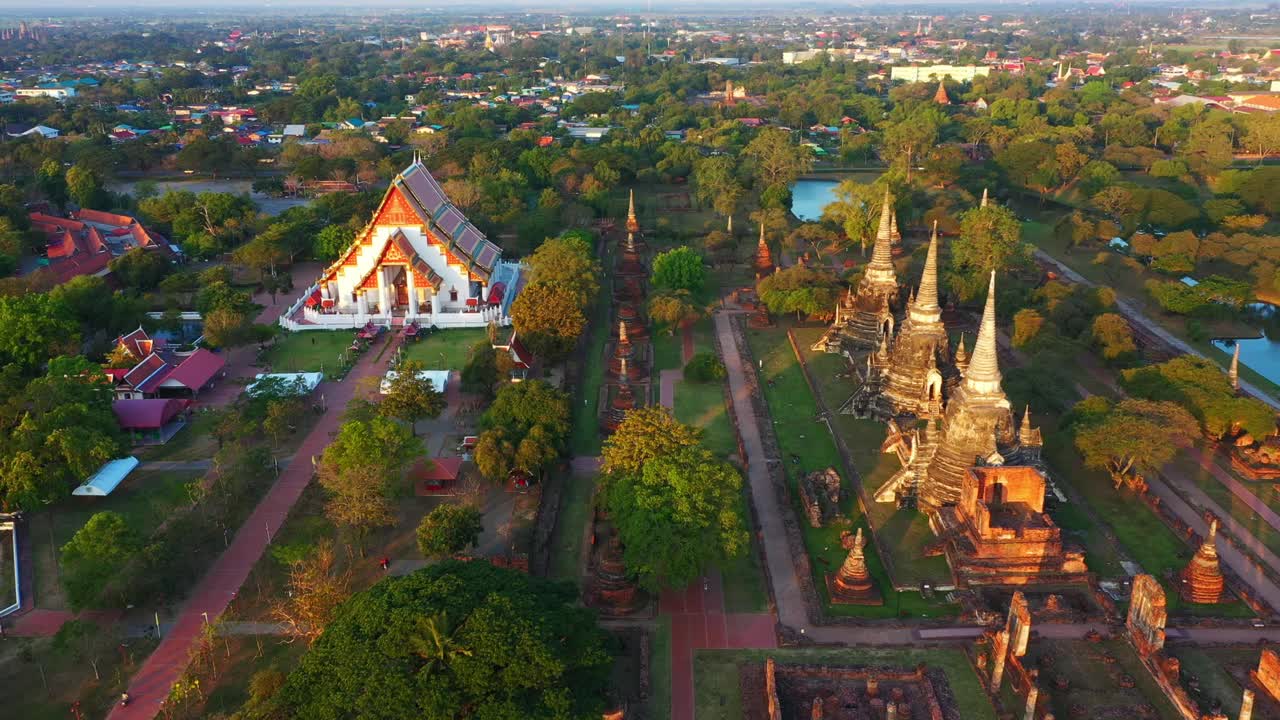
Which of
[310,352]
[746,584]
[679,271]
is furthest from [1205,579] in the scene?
[310,352]

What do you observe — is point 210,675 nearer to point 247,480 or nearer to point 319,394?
point 247,480

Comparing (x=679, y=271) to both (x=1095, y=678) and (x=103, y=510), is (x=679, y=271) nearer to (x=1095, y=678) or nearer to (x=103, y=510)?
(x=103, y=510)

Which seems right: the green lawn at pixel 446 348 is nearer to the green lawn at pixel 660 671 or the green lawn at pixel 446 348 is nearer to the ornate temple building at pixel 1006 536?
the green lawn at pixel 660 671

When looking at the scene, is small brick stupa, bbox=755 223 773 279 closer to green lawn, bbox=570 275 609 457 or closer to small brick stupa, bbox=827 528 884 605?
green lawn, bbox=570 275 609 457

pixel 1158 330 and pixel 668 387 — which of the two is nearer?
pixel 668 387

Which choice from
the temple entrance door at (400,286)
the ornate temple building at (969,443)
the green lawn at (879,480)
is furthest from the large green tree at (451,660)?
the temple entrance door at (400,286)
